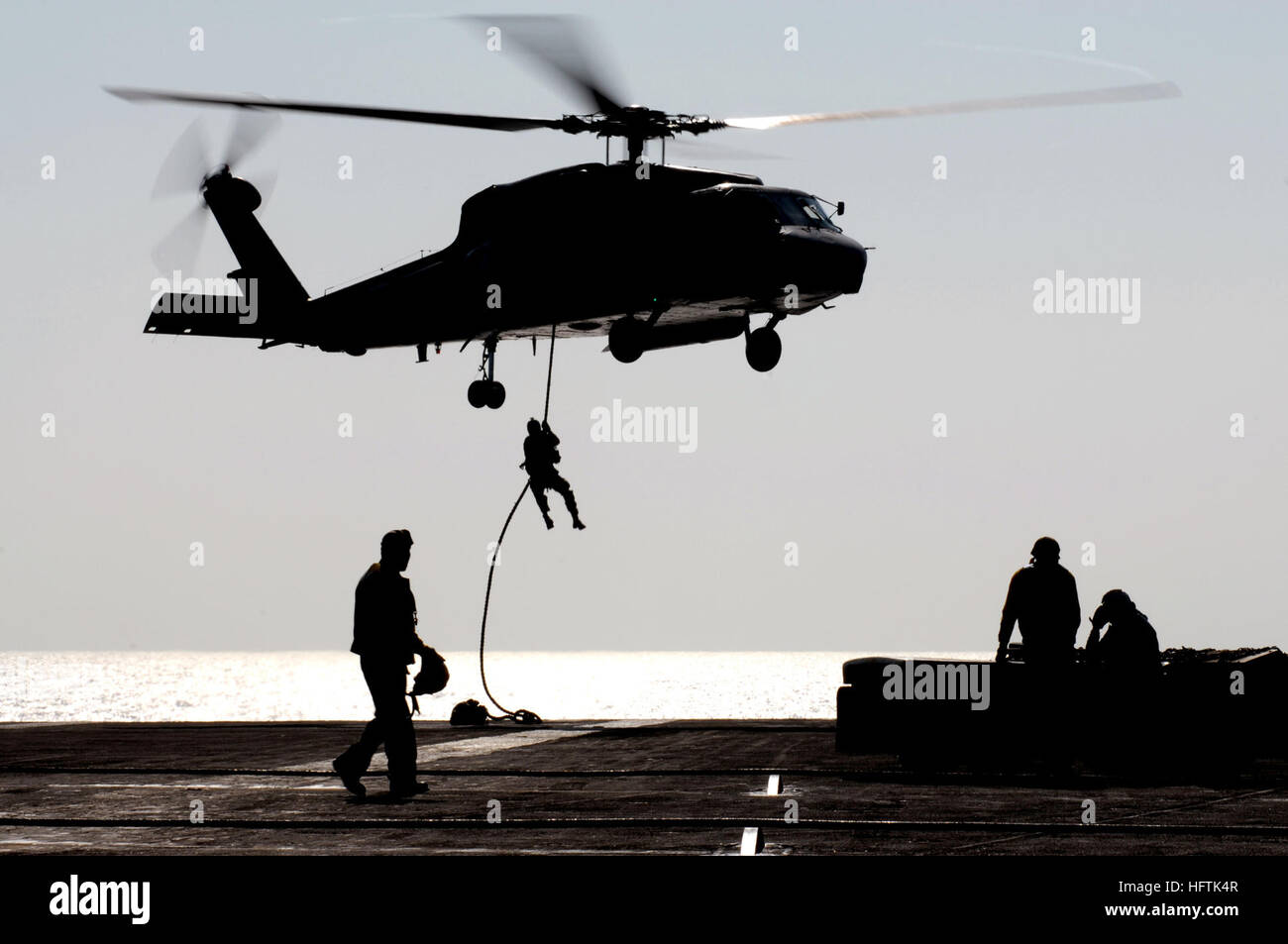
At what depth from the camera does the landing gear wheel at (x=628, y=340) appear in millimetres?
29359

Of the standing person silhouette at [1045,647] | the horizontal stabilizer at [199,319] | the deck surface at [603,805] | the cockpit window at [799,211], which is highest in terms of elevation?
the cockpit window at [799,211]

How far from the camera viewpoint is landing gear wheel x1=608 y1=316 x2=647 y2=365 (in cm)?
2936

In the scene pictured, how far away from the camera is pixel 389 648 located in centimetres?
1576

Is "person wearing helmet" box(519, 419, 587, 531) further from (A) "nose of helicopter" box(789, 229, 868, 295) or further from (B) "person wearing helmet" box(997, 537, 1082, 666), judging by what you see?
(B) "person wearing helmet" box(997, 537, 1082, 666)

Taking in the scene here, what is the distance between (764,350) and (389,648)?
14.8 m

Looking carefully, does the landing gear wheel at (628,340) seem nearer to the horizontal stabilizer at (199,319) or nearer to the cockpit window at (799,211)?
the cockpit window at (799,211)

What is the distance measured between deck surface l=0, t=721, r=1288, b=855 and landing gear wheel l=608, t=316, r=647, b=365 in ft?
28.1

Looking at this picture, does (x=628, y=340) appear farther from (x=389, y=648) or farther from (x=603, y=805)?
(x=603, y=805)

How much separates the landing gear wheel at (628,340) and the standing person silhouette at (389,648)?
45.3ft

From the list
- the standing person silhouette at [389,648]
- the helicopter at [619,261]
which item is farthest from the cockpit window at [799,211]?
the standing person silhouette at [389,648]

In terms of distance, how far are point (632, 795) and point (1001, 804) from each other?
123 inches

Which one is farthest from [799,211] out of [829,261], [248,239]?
[248,239]
